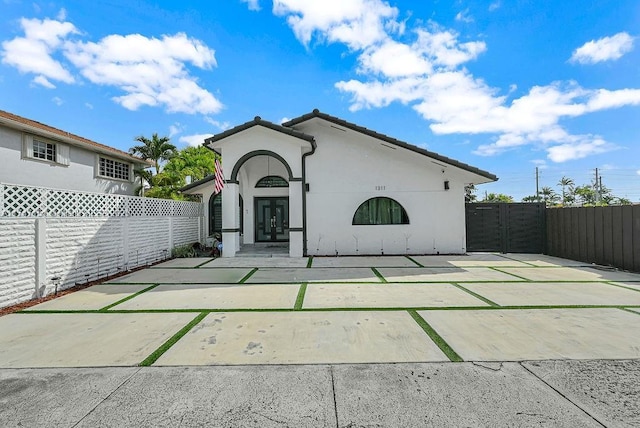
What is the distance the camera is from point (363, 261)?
1047 cm

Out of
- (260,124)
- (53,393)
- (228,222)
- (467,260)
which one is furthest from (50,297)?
(467,260)

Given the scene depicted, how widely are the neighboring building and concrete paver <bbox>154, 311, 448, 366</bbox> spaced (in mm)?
13786

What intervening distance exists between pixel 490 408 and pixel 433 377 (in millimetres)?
566

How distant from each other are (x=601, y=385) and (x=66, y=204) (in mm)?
9461

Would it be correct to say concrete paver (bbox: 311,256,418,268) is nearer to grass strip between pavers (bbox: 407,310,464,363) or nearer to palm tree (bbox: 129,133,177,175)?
grass strip between pavers (bbox: 407,310,464,363)

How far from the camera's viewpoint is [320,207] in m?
12.0

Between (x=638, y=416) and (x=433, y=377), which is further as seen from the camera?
(x=433, y=377)

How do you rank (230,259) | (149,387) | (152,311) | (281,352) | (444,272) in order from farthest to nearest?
(230,259) < (444,272) < (152,311) < (281,352) < (149,387)

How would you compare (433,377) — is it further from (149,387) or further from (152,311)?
(152,311)

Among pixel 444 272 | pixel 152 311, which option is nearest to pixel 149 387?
pixel 152 311

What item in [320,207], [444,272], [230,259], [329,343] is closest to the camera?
[329,343]

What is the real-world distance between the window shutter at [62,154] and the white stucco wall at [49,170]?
243 millimetres

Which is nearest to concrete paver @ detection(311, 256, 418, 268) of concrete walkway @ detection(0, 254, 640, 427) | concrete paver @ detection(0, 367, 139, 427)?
concrete walkway @ detection(0, 254, 640, 427)

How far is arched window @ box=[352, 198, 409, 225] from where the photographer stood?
12.0 meters
